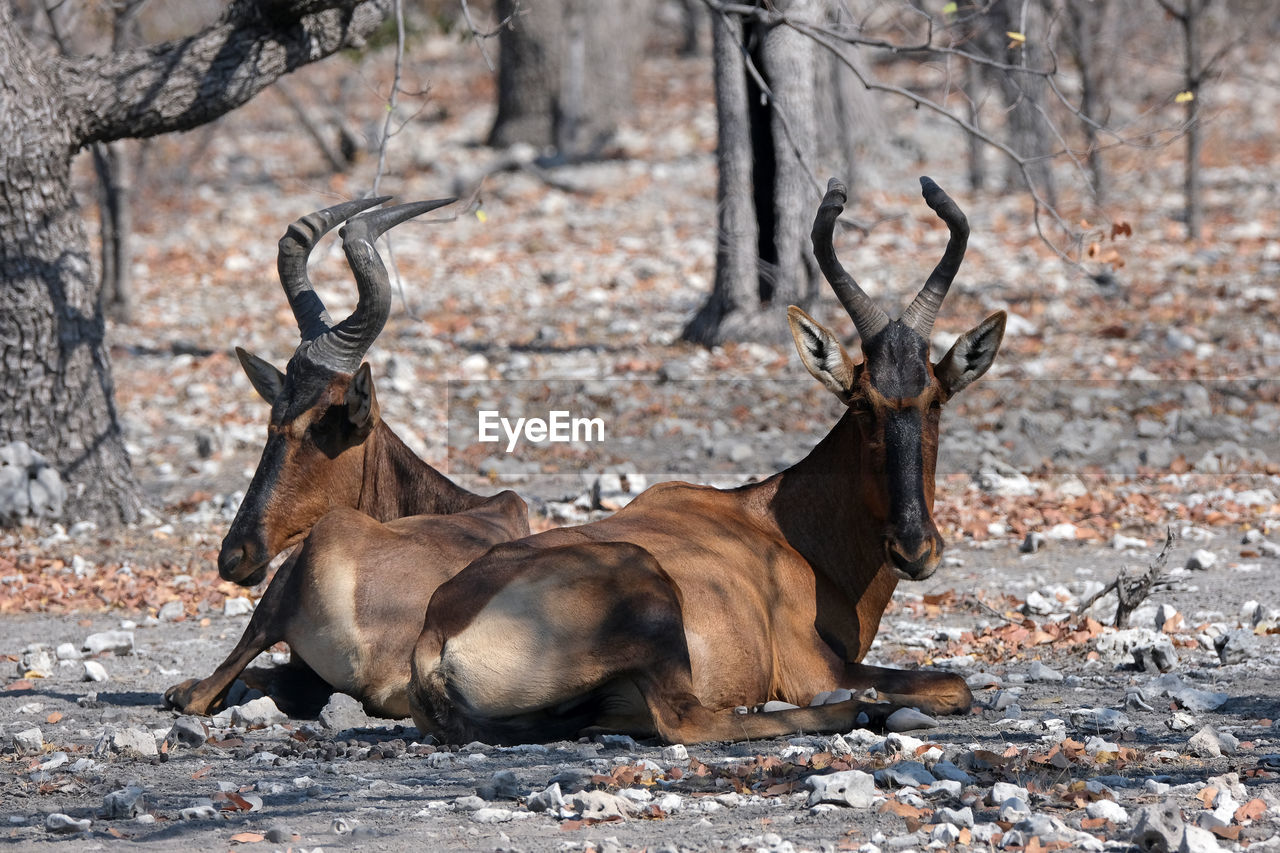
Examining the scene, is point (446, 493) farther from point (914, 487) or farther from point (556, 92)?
point (556, 92)

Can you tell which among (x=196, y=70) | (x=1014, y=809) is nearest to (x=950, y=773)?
(x=1014, y=809)

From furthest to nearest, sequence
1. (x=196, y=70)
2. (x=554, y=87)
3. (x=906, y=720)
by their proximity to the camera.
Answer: (x=554, y=87), (x=196, y=70), (x=906, y=720)

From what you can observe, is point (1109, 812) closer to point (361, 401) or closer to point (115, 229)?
point (361, 401)

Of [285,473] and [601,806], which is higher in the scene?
[285,473]

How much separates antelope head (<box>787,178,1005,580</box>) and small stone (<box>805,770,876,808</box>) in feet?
4.60

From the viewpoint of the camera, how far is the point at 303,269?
7035 millimetres

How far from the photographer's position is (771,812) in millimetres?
4418

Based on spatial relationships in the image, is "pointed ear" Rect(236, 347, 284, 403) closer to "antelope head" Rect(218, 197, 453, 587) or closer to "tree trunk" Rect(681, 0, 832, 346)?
"antelope head" Rect(218, 197, 453, 587)

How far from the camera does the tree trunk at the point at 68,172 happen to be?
9211 millimetres

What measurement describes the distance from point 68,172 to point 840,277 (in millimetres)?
5555

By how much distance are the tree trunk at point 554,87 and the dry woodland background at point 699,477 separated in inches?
29.9

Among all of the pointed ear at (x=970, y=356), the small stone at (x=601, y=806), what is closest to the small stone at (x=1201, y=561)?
the pointed ear at (x=970, y=356)

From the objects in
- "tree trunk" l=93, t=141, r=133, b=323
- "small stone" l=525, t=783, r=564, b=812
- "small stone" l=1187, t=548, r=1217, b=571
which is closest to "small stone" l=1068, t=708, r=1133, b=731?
"small stone" l=525, t=783, r=564, b=812

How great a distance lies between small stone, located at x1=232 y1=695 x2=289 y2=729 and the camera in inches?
235
